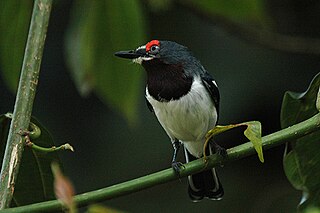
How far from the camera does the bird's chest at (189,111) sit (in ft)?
9.12

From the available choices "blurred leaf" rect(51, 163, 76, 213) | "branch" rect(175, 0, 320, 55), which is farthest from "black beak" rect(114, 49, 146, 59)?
"blurred leaf" rect(51, 163, 76, 213)

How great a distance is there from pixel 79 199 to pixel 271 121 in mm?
3156

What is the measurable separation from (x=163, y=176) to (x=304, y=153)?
0.59 meters

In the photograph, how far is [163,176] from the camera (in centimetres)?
155

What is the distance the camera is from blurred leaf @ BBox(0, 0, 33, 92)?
234 centimetres

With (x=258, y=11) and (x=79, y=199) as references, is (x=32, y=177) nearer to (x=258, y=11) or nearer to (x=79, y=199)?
(x=79, y=199)

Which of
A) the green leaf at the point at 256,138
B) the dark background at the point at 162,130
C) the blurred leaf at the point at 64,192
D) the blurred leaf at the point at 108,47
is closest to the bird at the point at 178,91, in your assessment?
the blurred leaf at the point at 108,47

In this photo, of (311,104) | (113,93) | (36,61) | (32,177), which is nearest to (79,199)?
(36,61)

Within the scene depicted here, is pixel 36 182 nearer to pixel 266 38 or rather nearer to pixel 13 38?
pixel 13 38

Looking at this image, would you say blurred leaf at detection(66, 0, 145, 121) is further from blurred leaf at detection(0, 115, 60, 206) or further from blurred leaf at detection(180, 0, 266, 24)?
blurred leaf at detection(0, 115, 60, 206)

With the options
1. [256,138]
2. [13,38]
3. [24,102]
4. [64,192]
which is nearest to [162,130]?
[13,38]

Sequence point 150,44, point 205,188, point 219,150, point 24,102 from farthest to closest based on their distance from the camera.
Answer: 1. point 205,188
2. point 150,44
3. point 219,150
4. point 24,102

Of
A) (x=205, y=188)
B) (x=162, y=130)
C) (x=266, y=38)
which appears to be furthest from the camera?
(x=162, y=130)

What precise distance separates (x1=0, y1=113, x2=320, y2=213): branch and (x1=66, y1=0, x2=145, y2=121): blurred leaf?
0.73 meters
